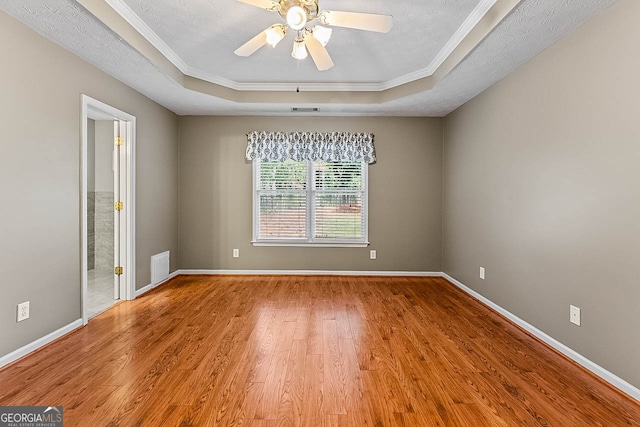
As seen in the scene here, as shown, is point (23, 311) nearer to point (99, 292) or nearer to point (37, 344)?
point (37, 344)

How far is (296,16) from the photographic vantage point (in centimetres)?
208

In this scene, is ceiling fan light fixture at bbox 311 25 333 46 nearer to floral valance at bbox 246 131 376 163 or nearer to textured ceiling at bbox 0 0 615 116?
textured ceiling at bbox 0 0 615 116

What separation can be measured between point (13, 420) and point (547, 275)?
3717 mm

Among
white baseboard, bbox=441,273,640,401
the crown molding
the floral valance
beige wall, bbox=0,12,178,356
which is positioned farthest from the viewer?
the floral valance

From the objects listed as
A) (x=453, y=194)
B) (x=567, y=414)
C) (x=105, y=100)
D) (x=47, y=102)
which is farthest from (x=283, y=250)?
(x=567, y=414)

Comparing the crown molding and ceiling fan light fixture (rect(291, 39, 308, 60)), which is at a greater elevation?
the crown molding

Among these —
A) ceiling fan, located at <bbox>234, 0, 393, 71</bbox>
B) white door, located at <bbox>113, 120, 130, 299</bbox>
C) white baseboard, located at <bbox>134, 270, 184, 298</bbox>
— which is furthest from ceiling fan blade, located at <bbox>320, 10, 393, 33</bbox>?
white baseboard, located at <bbox>134, 270, 184, 298</bbox>

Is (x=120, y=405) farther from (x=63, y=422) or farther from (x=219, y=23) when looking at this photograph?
(x=219, y=23)

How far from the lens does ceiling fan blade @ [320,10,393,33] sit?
83.3 inches

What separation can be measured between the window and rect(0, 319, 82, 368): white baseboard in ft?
8.53

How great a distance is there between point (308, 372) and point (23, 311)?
7.12 feet

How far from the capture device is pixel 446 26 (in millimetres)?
2949

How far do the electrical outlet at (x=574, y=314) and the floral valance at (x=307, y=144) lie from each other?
Answer: 126 inches

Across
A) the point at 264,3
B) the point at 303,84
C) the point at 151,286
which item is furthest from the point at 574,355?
the point at 151,286
